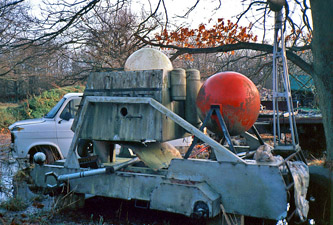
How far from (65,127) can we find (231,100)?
5.24 metres

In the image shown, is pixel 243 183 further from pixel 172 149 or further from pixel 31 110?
pixel 31 110

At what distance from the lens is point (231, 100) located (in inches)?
199

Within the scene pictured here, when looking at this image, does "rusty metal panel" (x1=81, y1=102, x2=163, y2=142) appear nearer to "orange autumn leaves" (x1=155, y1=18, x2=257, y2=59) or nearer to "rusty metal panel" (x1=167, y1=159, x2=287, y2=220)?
"rusty metal panel" (x1=167, y1=159, x2=287, y2=220)

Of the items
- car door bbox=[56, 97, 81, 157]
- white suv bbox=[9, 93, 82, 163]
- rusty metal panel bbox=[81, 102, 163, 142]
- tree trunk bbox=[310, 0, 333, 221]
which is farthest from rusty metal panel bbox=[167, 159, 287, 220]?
car door bbox=[56, 97, 81, 157]

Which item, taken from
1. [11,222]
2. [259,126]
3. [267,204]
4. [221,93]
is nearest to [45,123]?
[11,222]

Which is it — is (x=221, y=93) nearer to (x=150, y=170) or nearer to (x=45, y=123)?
(x=150, y=170)

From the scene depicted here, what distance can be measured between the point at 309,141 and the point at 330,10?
5481mm

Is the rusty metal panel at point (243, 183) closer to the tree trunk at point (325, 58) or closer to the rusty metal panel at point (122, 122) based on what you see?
the rusty metal panel at point (122, 122)

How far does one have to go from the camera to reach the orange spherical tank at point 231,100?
16.6 feet

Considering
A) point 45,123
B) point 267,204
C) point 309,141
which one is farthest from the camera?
point 309,141

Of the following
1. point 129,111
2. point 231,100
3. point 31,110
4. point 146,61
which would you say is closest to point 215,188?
point 231,100

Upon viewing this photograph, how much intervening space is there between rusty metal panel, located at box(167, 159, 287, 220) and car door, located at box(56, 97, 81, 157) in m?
4.83

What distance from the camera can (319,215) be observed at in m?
5.52

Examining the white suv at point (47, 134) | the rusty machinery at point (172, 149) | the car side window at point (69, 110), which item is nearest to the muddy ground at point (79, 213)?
the rusty machinery at point (172, 149)
